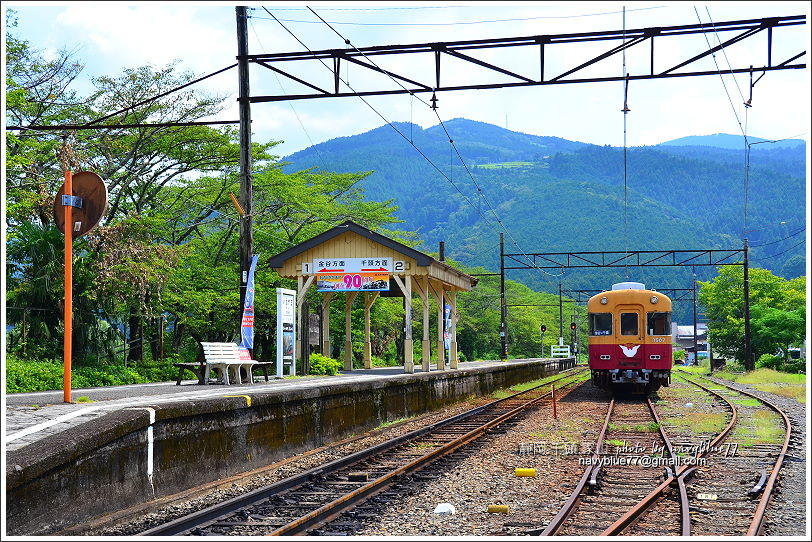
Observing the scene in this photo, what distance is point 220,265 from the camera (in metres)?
30.4

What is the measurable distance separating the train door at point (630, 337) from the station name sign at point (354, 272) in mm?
6545

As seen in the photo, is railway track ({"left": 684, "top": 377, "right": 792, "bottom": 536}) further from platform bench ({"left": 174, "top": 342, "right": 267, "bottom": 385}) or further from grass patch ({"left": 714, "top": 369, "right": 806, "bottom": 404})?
grass patch ({"left": 714, "top": 369, "right": 806, "bottom": 404})

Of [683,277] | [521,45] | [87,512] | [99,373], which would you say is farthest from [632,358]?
[683,277]

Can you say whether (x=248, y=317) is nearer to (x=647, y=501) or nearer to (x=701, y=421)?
(x=701, y=421)

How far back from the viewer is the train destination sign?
21.0 m

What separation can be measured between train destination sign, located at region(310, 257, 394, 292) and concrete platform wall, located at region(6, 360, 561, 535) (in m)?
6.13

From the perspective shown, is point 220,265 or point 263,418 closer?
point 263,418

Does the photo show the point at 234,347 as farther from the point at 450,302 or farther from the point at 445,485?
the point at 450,302

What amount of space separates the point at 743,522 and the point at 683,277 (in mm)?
124429

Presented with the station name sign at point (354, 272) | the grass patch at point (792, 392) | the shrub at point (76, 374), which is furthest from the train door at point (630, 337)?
the shrub at point (76, 374)

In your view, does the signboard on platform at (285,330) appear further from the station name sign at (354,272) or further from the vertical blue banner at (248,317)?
the station name sign at (354,272)

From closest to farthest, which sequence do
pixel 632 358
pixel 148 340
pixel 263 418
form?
1. pixel 263 418
2. pixel 632 358
3. pixel 148 340

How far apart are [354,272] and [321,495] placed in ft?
42.6

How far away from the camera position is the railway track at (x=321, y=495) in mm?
6824
